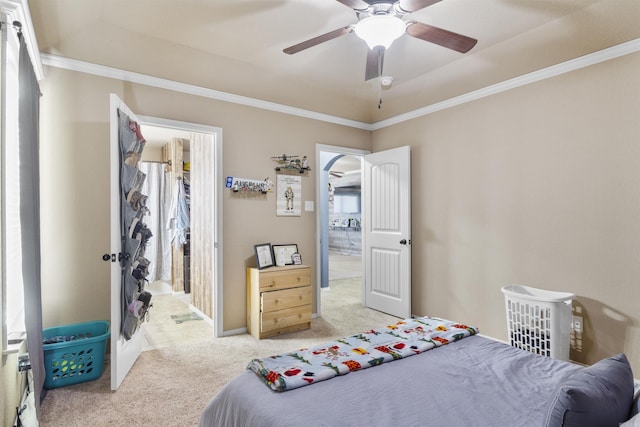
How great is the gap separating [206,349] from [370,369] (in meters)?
2.10

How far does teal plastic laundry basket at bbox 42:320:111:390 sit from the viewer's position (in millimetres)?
2387

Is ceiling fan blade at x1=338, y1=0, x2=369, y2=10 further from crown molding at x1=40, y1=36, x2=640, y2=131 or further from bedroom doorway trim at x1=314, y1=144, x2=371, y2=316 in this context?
bedroom doorway trim at x1=314, y1=144, x2=371, y2=316

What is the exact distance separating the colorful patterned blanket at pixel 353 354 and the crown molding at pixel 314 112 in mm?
2328

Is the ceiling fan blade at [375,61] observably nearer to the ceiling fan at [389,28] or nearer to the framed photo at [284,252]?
the ceiling fan at [389,28]

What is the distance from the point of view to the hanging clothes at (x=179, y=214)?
16.7 feet

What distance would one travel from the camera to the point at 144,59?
9.51 ft

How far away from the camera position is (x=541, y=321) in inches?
106

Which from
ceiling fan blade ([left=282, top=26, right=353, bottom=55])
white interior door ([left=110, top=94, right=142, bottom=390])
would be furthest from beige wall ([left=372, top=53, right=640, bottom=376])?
white interior door ([left=110, top=94, right=142, bottom=390])

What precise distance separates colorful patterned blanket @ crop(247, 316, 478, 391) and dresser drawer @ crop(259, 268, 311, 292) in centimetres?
163

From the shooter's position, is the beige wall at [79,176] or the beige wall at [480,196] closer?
the beige wall at [480,196]

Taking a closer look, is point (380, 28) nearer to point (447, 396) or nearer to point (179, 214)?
point (447, 396)

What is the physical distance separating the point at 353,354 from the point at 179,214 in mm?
4141

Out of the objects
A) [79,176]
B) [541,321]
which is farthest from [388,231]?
[79,176]

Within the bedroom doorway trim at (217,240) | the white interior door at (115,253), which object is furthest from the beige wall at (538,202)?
the white interior door at (115,253)
